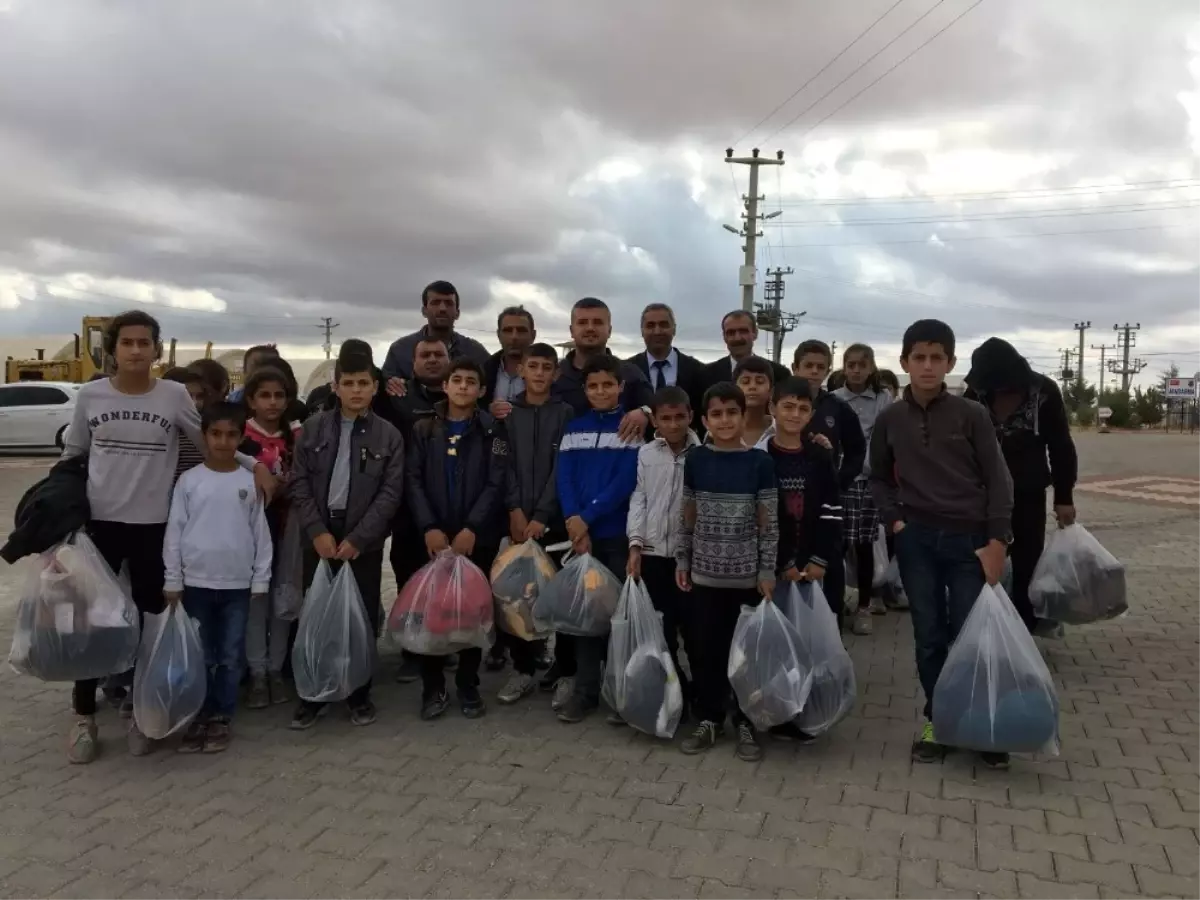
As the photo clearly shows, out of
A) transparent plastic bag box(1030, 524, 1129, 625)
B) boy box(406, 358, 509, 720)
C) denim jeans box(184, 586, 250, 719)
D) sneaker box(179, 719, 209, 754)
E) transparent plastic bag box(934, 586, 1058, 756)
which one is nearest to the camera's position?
transparent plastic bag box(934, 586, 1058, 756)

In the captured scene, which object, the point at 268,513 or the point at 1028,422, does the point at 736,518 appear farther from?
the point at 268,513

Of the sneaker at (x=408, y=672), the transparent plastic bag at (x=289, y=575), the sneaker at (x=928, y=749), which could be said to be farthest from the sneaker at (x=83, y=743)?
the sneaker at (x=928, y=749)

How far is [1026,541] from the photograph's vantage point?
4582 mm

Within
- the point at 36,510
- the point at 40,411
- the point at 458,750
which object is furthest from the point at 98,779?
the point at 40,411

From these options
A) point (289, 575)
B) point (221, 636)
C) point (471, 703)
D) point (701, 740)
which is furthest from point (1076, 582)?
point (221, 636)

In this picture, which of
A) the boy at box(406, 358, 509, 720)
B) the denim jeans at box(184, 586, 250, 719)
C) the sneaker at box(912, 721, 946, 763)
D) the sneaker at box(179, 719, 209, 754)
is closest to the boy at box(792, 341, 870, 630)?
the sneaker at box(912, 721, 946, 763)

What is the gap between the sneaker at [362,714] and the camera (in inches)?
151

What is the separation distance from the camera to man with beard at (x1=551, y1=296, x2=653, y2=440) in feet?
14.1

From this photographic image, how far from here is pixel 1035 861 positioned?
2.66m

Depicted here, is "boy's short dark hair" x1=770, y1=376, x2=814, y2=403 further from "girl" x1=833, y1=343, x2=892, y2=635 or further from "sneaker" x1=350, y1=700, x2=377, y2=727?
"sneaker" x1=350, y1=700, x2=377, y2=727

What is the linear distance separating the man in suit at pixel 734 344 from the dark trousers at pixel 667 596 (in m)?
1.48

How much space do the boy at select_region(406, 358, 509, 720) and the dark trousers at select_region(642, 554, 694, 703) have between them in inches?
31.6

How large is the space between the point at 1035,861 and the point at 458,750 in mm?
2113

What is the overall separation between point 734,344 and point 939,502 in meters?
1.85
